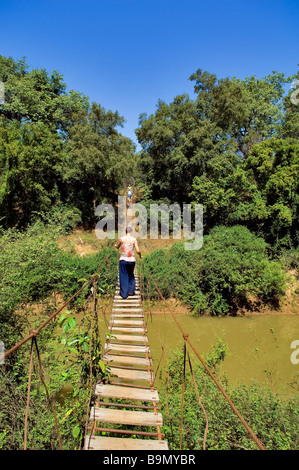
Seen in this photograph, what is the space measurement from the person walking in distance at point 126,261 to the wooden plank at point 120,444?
7.05ft

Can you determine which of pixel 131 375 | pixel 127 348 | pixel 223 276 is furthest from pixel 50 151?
pixel 131 375

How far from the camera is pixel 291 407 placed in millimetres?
2787

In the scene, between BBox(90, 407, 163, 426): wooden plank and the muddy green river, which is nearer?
BBox(90, 407, 163, 426): wooden plank

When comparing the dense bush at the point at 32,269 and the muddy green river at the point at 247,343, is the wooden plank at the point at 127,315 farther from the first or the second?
the dense bush at the point at 32,269

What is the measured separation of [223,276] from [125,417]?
5.74m

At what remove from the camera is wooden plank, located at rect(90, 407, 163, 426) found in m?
1.67

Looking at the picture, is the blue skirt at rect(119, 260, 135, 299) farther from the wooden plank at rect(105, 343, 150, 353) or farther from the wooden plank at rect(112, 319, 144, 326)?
→ the wooden plank at rect(105, 343, 150, 353)

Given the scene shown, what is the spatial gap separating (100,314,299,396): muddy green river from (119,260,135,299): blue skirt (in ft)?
2.08

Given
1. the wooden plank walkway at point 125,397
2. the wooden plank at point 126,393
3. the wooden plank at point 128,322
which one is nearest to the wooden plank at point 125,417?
the wooden plank walkway at point 125,397

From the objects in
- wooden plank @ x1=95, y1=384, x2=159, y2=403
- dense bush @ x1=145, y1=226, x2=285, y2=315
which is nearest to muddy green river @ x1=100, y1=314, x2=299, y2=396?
dense bush @ x1=145, y1=226, x2=285, y2=315

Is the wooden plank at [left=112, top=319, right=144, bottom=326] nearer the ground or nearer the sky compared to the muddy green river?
nearer the sky

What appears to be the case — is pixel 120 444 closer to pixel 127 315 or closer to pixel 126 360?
pixel 126 360
